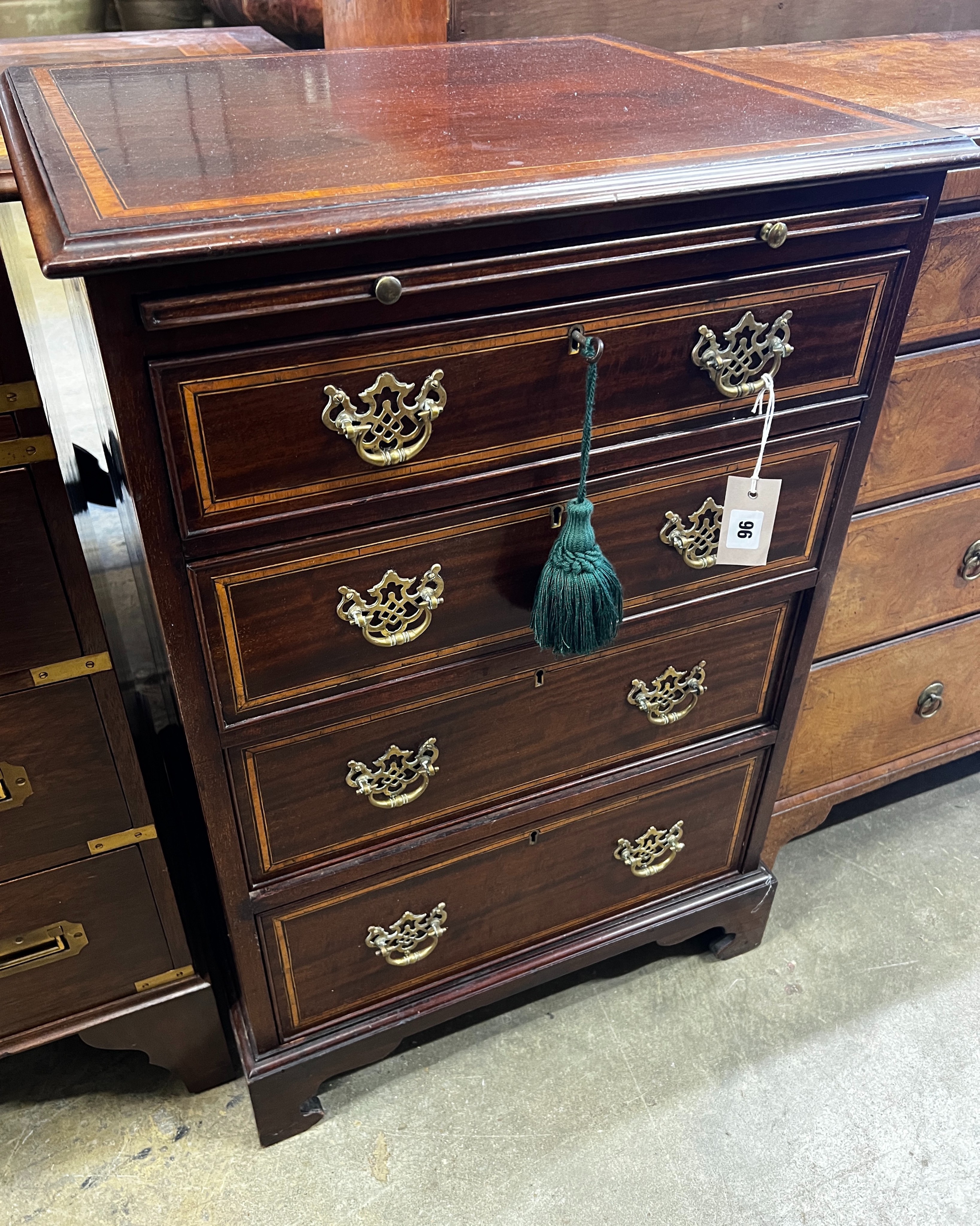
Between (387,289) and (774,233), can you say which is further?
(774,233)

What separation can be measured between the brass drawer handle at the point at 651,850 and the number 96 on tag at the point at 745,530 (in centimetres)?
39

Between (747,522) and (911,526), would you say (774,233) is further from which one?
(911,526)

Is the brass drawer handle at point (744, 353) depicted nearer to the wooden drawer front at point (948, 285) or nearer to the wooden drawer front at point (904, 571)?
the wooden drawer front at point (948, 285)

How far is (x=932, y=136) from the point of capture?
2.69 ft

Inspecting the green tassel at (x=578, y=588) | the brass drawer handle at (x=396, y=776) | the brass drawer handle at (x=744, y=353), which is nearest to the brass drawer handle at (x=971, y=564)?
the brass drawer handle at (x=744, y=353)

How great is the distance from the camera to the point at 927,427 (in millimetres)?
1107

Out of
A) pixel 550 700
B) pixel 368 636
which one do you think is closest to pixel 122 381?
pixel 368 636

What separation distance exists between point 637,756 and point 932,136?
26.1 inches

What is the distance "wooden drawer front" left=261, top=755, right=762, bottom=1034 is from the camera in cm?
102

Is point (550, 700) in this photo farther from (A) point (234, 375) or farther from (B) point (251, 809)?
(A) point (234, 375)

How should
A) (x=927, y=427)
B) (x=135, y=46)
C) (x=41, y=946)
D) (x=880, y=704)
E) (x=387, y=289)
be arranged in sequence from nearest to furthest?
(x=387, y=289), (x=41, y=946), (x=927, y=427), (x=135, y=46), (x=880, y=704)

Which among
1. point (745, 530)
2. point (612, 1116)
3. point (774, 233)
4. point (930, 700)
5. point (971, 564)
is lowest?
point (612, 1116)

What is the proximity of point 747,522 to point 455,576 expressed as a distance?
0.31 metres

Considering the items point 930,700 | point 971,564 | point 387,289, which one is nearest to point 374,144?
point 387,289
